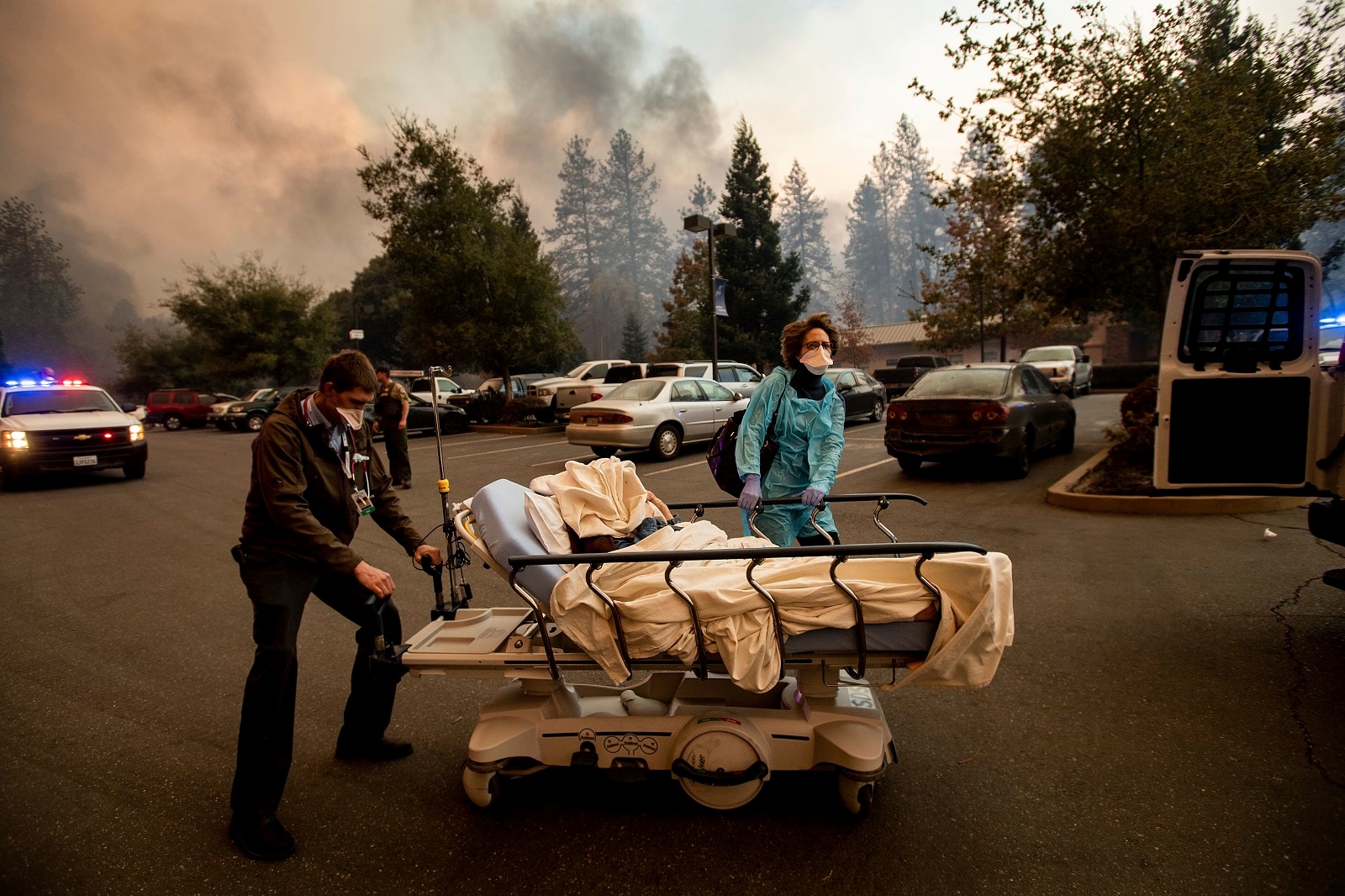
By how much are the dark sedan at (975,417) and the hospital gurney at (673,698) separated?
743 centimetres

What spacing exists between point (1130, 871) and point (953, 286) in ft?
92.1

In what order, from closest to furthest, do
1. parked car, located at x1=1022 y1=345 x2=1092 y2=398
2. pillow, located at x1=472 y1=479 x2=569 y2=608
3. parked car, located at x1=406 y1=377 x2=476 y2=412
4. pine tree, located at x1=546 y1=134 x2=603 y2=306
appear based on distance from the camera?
pillow, located at x1=472 y1=479 x2=569 y2=608 < parked car, located at x1=1022 y1=345 x2=1092 y2=398 < parked car, located at x1=406 y1=377 x2=476 y2=412 < pine tree, located at x1=546 y1=134 x2=603 y2=306

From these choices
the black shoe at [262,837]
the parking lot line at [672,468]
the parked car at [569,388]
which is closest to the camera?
the black shoe at [262,837]

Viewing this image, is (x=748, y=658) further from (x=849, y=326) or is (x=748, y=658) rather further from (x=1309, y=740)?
(x=849, y=326)

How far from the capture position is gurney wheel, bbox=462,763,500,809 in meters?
2.80

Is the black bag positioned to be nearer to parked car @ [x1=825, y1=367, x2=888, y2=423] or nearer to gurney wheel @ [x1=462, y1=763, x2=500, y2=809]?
gurney wheel @ [x1=462, y1=763, x2=500, y2=809]

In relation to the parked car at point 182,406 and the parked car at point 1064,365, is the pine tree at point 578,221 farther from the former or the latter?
the parked car at point 1064,365

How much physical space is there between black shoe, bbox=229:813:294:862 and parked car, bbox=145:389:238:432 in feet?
111

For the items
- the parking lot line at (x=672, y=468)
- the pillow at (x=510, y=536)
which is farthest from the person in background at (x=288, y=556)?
the parking lot line at (x=672, y=468)

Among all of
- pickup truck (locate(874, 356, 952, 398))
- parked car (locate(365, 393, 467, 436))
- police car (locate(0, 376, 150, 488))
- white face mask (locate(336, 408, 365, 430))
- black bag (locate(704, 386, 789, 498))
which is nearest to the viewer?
white face mask (locate(336, 408, 365, 430))

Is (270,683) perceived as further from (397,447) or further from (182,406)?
(182,406)

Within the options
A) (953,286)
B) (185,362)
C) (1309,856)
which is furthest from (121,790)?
(185,362)

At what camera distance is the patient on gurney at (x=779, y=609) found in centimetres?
239

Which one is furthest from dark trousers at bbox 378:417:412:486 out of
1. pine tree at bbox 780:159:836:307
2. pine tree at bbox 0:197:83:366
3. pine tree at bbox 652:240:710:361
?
→ pine tree at bbox 780:159:836:307
